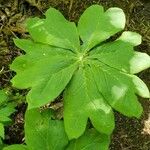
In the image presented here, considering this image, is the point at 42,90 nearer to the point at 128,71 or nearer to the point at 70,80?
the point at 70,80

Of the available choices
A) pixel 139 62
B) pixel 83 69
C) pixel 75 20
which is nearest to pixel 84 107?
pixel 83 69

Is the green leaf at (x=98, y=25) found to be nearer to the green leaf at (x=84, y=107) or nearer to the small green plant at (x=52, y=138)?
the green leaf at (x=84, y=107)

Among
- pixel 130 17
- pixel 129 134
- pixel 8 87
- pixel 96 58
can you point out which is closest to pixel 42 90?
pixel 96 58

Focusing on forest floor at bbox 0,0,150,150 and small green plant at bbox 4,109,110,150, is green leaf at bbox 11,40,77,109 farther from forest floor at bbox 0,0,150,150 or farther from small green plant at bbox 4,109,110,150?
forest floor at bbox 0,0,150,150

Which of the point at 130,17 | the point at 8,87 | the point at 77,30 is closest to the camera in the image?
the point at 77,30

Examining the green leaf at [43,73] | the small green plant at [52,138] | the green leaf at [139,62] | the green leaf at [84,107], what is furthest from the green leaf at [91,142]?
the green leaf at [139,62]

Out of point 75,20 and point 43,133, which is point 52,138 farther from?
point 75,20

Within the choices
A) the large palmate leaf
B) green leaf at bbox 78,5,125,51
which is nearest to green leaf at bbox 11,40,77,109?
the large palmate leaf
